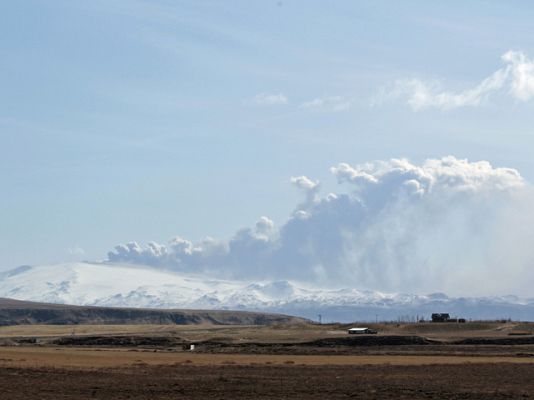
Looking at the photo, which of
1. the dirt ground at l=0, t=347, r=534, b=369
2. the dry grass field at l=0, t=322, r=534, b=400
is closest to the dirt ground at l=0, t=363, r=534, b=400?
the dry grass field at l=0, t=322, r=534, b=400

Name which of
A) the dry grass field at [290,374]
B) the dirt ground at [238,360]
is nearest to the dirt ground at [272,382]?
the dry grass field at [290,374]

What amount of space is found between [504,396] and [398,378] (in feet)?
42.0

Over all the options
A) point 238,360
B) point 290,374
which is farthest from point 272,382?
point 238,360

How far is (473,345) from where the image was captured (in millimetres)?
122000

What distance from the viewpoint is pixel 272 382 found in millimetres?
62281

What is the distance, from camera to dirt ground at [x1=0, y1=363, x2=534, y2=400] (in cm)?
5372

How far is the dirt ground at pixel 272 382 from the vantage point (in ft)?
176

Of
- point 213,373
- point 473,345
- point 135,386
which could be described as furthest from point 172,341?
point 135,386

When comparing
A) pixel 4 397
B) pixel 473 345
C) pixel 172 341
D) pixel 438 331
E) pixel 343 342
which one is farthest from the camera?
pixel 438 331

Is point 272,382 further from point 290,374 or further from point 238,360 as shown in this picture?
point 238,360

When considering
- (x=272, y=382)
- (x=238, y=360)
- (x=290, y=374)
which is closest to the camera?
(x=272, y=382)

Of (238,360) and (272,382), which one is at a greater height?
(238,360)

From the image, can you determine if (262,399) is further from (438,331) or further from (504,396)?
(438,331)

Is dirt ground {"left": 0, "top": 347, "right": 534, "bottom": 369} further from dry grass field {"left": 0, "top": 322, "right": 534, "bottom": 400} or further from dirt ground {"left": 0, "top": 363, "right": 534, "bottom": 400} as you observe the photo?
dirt ground {"left": 0, "top": 363, "right": 534, "bottom": 400}
